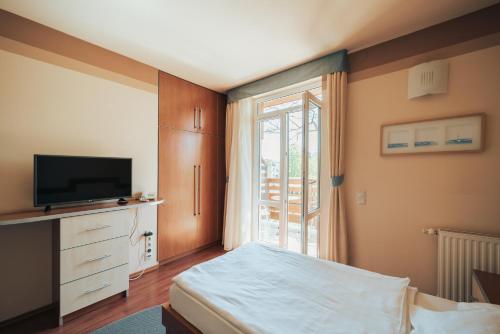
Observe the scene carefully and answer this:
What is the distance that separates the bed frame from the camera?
4.06ft

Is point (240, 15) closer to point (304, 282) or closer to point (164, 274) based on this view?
point (304, 282)

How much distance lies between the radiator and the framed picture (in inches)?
29.0

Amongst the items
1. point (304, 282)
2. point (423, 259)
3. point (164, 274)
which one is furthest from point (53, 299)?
point (423, 259)

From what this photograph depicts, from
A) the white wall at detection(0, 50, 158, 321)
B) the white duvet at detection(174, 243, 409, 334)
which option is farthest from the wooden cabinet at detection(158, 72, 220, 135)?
the white duvet at detection(174, 243, 409, 334)

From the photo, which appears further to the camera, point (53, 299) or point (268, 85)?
point (268, 85)

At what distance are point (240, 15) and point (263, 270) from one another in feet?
7.03

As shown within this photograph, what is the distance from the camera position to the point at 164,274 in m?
2.68

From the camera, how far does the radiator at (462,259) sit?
5.25ft

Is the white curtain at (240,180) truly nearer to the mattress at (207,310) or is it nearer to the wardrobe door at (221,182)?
the wardrobe door at (221,182)

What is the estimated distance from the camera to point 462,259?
1.70m

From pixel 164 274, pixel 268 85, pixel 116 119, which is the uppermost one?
pixel 268 85

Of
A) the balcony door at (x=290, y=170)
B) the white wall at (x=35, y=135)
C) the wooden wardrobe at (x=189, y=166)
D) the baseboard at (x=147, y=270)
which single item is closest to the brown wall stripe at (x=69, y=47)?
the white wall at (x=35, y=135)

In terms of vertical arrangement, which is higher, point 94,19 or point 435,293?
point 94,19

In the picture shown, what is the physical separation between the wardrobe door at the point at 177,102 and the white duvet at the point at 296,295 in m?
2.11
